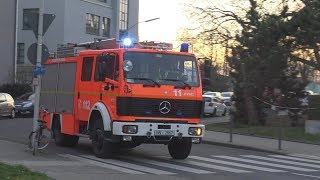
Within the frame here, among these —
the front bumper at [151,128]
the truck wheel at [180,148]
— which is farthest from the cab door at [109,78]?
the truck wheel at [180,148]

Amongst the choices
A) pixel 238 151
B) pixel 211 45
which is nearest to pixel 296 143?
pixel 238 151

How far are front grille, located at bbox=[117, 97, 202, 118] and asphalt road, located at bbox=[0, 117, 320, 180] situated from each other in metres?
1.23

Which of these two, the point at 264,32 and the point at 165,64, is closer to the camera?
the point at 165,64

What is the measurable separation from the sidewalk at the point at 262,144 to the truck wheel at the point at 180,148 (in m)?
4.48

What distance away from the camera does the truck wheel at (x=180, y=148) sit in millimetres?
15508

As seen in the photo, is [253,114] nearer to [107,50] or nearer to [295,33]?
[295,33]

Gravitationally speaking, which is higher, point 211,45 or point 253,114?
point 211,45

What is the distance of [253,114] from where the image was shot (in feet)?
92.5

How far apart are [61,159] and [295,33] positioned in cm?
1393

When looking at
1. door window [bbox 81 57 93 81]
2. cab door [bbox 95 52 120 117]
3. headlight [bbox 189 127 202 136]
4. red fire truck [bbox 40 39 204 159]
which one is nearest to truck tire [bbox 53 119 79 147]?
red fire truck [bbox 40 39 204 159]

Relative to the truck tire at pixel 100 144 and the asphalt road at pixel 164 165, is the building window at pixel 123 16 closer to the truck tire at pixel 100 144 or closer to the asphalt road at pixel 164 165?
the asphalt road at pixel 164 165

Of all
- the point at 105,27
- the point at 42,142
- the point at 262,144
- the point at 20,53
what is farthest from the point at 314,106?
the point at 105,27

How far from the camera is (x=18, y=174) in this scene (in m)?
10.2

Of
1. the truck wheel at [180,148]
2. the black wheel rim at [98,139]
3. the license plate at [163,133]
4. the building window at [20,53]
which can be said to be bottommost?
the truck wheel at [180,148]
